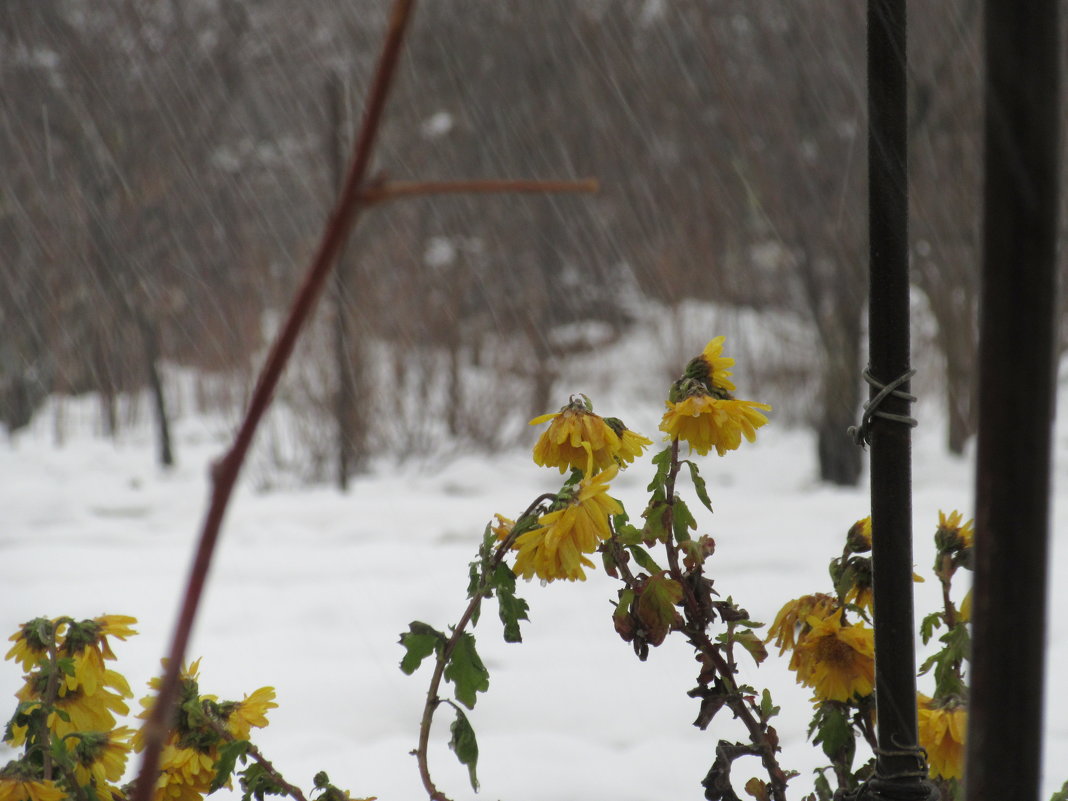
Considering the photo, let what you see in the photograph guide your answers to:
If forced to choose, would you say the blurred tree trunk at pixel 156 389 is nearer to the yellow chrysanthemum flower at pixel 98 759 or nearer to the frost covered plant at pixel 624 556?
the yellow chrysanthemum flower at pixel 98 759

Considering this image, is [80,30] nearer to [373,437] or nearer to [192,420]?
[192,420]

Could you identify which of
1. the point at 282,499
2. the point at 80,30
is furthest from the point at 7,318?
the point at 282,499

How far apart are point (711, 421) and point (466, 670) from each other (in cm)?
34

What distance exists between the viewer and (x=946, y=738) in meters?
0.97

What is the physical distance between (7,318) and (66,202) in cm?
141

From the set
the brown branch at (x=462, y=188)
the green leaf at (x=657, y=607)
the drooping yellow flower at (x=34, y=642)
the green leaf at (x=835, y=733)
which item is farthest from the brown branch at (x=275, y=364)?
the green leaf at (x=835, y=733)

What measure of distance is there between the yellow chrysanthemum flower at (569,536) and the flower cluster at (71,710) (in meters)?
0.47

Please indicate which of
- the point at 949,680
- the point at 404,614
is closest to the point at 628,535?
the point at 949,680

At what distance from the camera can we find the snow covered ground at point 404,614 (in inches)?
66.7

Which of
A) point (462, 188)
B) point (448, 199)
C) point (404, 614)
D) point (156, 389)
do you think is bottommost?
point (462, 188)

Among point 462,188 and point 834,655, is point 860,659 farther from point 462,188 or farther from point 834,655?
point 462,188

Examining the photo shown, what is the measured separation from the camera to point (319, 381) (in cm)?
692

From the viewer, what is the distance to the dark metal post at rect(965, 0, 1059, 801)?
1.60ft

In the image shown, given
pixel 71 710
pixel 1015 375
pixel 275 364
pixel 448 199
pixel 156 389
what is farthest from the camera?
pixel 448 199
